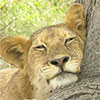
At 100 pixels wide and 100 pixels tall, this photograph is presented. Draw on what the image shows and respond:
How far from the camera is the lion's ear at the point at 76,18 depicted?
137 inches


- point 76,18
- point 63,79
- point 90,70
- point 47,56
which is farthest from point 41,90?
point 76,18

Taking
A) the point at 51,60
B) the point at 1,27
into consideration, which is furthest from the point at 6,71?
the point at 1,27

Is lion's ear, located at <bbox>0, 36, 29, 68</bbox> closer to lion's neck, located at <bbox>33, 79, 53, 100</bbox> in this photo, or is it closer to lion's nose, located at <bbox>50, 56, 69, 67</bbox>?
lion's neck, located at <bbox>33, 79, 53, 100</bbox>

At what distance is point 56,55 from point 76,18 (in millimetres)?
701

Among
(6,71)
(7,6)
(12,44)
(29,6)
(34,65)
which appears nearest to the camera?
(34,65)

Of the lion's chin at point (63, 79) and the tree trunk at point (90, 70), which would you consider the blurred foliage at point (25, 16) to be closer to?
the tree trunk at point (90, 70)

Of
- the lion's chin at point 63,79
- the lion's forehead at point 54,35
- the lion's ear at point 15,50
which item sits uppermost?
the lion's forehead at point 54,35

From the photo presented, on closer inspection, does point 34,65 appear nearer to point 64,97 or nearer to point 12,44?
point 12,44

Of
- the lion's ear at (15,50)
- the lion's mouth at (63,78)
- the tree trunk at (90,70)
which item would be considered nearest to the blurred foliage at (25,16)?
the lion's ear at (15,50)

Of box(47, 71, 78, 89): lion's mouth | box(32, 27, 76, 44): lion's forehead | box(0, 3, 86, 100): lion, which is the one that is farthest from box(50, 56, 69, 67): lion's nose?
box(32, 27, 76, 44): lion's forehead

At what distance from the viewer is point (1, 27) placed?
771 cm

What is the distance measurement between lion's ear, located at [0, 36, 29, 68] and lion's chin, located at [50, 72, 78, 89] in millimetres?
756

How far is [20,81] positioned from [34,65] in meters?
0.47

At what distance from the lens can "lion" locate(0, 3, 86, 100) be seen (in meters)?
3.05
